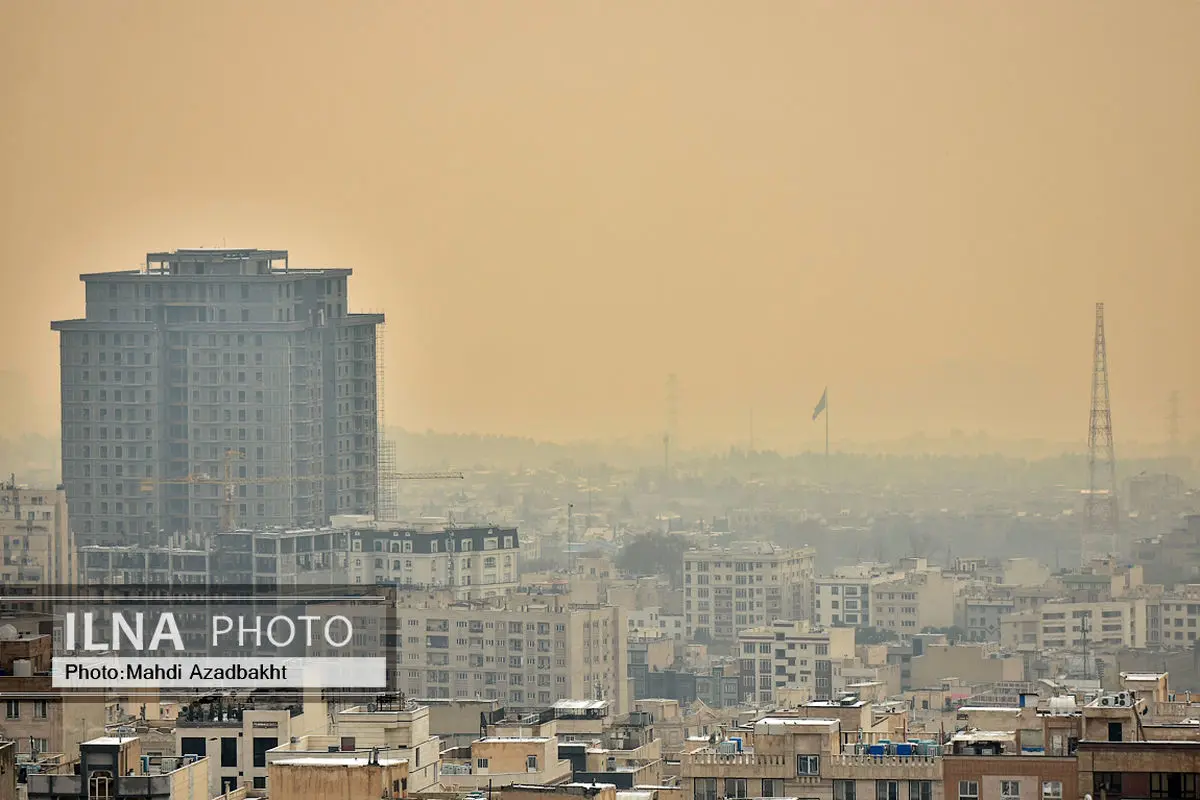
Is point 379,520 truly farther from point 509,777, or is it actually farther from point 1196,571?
point 509,777

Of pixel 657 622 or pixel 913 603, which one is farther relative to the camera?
pixel 657 622

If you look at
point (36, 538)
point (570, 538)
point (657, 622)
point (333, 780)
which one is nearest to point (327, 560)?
point (36, 538)

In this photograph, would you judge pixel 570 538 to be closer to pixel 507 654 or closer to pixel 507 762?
pixel 507 654

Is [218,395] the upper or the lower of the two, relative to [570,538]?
upper

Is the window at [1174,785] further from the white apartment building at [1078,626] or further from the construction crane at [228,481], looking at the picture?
the construction crane at [228,481]

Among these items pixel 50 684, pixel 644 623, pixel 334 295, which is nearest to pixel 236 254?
pixel 334 295

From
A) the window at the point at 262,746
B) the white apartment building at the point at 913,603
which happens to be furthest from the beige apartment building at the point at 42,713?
the white apartment building at the point at 913,603

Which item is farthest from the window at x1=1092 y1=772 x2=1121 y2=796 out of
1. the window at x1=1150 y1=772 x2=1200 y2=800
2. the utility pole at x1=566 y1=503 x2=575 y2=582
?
the utility pole at x1=566 y1=503 x2=575 y2=582
